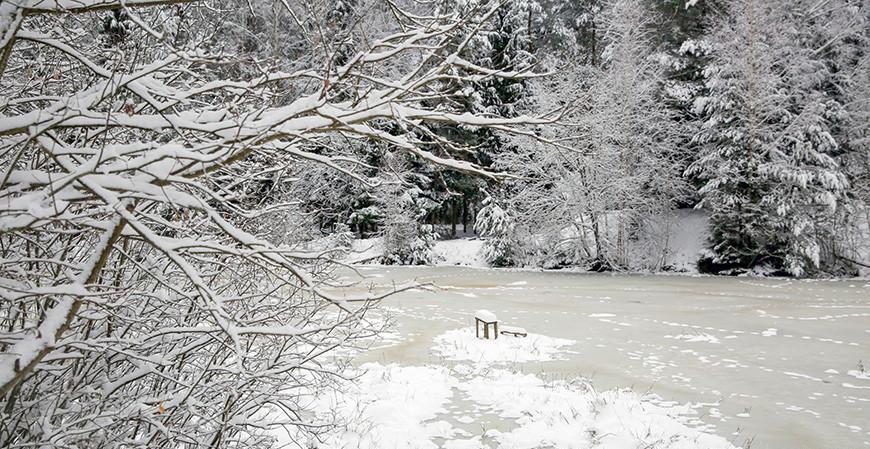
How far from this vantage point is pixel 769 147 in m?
21.0

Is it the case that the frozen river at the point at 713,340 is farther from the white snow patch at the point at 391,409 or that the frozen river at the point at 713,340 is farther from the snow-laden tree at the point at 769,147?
the snow-laden tree at the point at 769,147

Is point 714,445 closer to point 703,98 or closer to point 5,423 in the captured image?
point 5,423

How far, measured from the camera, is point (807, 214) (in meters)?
20.6

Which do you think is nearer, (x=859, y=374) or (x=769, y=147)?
(x=859, y=374)

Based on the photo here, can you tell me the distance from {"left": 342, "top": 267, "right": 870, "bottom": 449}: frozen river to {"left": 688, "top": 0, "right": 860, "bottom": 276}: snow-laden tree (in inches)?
75.4

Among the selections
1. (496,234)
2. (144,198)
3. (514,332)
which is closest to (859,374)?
(514,332)

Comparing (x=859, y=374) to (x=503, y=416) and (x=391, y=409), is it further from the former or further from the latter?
(x=391, y=409)

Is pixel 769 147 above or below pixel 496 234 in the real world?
above

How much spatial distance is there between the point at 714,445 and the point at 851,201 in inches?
758

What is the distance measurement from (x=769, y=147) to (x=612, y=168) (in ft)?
17.3

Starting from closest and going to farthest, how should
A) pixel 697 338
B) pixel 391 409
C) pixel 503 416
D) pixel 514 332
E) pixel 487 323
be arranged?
1. pixel 503 416
2. pixel 391 409
3. pixel 487 323
4. pixel 514 332
5. pixel 697 338

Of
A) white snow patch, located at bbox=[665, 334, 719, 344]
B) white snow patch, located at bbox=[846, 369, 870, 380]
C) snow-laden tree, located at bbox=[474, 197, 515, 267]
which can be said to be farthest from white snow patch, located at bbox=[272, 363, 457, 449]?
snow-laden tree, located at bbox=[474, 197, 515, 267]

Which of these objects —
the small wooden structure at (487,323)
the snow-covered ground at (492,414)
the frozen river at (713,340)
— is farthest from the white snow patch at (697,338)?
the snow-covered ground at (492,414)

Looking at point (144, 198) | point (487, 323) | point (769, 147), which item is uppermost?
point (769, 147)
